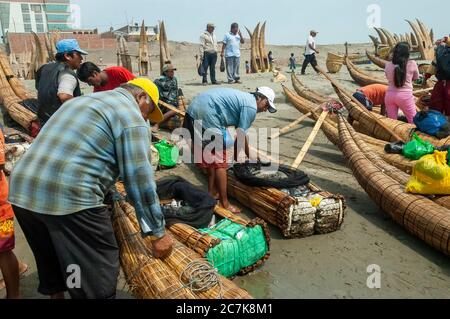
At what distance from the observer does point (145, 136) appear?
2.07 metres

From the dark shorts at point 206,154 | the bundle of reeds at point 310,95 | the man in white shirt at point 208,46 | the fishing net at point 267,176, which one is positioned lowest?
the fishing net at point 267,176

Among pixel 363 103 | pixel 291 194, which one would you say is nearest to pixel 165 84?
pixel 363 103

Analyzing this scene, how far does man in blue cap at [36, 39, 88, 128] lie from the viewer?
13.0ft

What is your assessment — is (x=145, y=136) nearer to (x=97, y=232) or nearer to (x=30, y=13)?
(x=97, y=232)

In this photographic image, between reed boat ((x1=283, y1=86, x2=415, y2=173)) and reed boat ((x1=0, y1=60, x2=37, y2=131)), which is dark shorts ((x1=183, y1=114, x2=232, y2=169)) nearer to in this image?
reed boat ((x1=283, y1=86, x2=415, y2=173))

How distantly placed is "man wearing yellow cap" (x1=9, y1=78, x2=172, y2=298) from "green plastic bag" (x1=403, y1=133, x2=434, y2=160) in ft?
14.4

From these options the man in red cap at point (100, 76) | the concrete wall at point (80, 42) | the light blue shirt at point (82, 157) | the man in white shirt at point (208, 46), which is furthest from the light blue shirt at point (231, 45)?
the concrete wall at point (80, 42)

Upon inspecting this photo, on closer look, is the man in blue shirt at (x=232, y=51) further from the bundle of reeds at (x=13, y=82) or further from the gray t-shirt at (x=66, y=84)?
the gray t-shirt at (x=66, y=84)

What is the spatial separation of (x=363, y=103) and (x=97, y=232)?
702cm

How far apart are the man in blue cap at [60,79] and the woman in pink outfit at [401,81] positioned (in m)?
5.07

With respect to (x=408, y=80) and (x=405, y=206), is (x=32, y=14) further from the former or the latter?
(x=405, y=206)

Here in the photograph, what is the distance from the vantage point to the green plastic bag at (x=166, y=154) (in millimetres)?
6070

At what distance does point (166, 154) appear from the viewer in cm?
607

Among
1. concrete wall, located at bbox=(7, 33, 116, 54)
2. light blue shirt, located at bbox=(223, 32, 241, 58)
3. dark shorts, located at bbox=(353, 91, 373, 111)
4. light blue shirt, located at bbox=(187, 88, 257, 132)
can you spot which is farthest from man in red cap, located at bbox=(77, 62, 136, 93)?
concrete wall, located at bbox=(7, 33, 116, 54)
